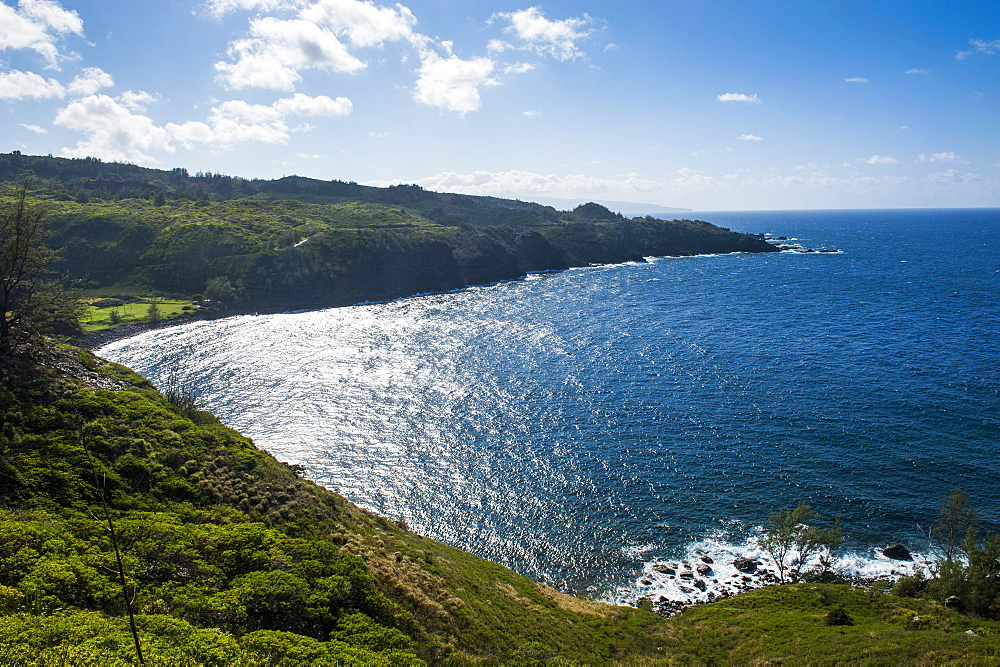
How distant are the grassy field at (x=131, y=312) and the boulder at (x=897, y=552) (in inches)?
5022

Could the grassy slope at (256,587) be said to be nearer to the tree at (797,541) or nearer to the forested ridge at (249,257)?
the tree at (797,541)

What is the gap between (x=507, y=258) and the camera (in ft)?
655

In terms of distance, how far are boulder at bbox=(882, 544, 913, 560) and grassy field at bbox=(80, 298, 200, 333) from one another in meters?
128

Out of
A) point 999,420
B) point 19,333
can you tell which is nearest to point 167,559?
point 19,333

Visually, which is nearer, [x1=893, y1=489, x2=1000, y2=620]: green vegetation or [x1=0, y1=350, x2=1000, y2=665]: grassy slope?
[x1=0, y1=350, x2=1000, y2=665]: grassy slope

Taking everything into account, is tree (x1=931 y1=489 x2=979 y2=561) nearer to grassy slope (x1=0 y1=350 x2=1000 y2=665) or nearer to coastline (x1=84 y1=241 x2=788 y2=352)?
grassy slope (x1=0 y1=350 x2=1000 y2=665)

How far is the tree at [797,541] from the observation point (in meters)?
42.2

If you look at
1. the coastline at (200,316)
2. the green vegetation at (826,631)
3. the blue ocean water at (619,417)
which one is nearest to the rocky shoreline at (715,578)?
the blue ocean water at (619,417)

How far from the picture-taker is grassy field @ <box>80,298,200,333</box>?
104938 mm

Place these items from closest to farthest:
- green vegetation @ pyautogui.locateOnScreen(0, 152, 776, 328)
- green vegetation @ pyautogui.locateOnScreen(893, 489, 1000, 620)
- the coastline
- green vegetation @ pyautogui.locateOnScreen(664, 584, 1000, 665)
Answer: green vegetation @ pyautogui.locateOnScreen(664, 584, 1000, 665), green vegetation @ pyautogui.locateOnScreen(893, 489, 1000, 620), the coastline, green vegetation @ pyautogui.locateOnScreen(0, 152, 776, 328)

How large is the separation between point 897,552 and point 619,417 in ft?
107

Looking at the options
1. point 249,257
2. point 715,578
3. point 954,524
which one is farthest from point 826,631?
point 249,257

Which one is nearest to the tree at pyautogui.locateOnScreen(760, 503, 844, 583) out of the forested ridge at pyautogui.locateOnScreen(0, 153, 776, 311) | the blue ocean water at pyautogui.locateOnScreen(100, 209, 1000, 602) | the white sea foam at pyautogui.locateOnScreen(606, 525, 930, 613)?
the white sea foam at pyautogui.locateOnScreen(606, 525, 930, 613)

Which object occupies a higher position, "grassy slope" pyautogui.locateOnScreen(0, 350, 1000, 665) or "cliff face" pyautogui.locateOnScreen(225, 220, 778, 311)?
"cliff face" pyautogui.locateOnScreen(225, 220, 778, 311)
